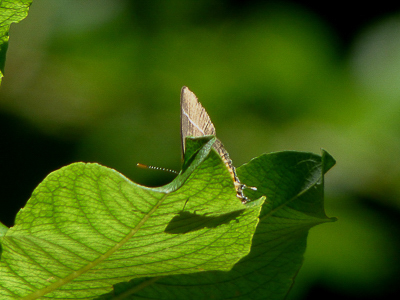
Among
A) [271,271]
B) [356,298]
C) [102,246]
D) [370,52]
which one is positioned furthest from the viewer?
[370,52]

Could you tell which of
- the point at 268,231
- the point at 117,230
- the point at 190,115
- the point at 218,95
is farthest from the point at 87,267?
the point at 218,95

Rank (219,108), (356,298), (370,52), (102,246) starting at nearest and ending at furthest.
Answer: (102,246), (356,298), (219,108), (370,52)

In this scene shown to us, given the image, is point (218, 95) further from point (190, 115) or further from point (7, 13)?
point (7, 13)

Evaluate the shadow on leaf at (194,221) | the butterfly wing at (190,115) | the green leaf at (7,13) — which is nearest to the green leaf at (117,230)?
the shadow on leaf at (194,221)

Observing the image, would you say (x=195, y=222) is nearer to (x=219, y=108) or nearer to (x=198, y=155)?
(x=198, y=155)

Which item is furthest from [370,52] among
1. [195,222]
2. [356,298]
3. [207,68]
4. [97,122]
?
[195,222]

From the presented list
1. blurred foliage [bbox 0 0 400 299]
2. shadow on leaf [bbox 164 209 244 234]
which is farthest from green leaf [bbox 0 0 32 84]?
blurred foliage [bbox 0 0 400 299]
